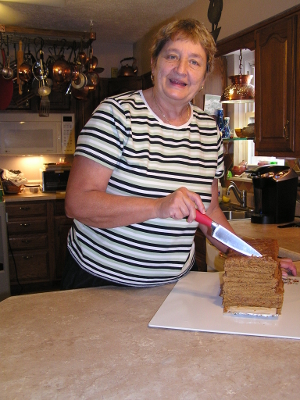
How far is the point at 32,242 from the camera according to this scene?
424 centimetres

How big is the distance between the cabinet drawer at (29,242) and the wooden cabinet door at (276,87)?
2.44m

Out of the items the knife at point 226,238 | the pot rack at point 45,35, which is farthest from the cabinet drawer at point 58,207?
the knife at point 226,238

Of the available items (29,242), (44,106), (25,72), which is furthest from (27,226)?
(25,72)

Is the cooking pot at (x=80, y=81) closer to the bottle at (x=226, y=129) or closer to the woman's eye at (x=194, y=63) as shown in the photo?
the bottle at (x=226, y=129)

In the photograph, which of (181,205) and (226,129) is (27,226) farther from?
(181,205)

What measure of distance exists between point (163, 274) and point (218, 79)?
106 inches

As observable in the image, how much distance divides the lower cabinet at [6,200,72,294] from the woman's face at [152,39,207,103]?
3.14 m

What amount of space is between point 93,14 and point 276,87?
2054mm

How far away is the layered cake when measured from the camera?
40.3 inches

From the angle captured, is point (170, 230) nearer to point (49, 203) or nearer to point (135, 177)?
point (135, 177)

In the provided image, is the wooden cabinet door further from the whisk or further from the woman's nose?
the whisk

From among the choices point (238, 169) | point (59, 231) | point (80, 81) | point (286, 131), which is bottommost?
point (59, 231)

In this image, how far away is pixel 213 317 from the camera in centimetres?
101

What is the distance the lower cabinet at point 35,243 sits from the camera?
4.17 metres
